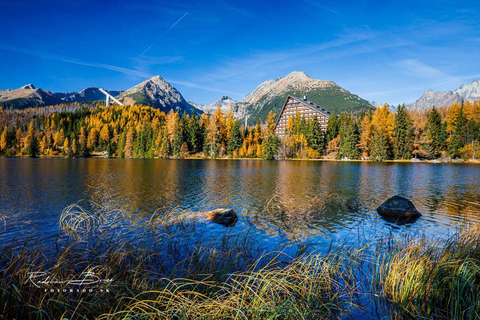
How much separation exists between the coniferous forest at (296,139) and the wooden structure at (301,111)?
1011 cm

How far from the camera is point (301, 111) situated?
12388 centimetres

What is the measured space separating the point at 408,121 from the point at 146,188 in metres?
82.2

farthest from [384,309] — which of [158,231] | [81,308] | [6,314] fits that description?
[158,231]

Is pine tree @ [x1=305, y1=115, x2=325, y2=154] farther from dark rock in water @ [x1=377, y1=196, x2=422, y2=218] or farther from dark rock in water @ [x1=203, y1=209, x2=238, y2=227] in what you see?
dark rock in water @ [x1=203, y1=209, x2=238, y2=227]

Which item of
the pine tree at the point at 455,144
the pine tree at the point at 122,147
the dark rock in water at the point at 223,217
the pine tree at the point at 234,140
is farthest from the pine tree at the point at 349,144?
the pine tree at the point at 122,147

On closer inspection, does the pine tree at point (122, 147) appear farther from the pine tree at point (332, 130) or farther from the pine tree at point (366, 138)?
the pine tree at point (366, 138)

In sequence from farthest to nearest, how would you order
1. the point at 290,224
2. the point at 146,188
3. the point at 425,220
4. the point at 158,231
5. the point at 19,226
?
1. the point at 146,188
2. the point at 425,220
3. the point at 290,224
4. the point at 19,226
5. the point at 158,231

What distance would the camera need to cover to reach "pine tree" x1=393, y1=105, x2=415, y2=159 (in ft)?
252

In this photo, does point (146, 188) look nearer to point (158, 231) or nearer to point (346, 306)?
point (158, 231)

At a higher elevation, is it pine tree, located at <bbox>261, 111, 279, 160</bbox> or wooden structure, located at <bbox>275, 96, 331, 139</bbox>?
wooden structure, located at <bbox>275, 96, 331, 139</bbox>

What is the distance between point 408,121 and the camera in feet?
254

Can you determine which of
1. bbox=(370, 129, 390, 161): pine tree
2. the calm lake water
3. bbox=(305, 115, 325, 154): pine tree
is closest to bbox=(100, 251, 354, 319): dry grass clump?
the calm lake water

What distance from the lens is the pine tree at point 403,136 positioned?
76.8 m

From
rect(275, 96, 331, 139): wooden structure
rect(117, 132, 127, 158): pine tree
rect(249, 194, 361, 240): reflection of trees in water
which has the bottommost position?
rect(249, 194, 361, 240): reflection of trees in water
